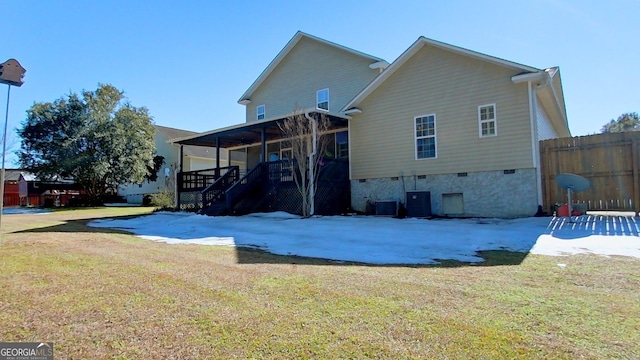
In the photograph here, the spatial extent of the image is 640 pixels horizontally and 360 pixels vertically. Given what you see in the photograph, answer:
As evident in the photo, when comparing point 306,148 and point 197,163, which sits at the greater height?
point 197,163

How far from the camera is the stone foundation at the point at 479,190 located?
36.5ft

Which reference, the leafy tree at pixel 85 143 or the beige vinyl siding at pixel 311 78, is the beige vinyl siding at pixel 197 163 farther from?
the beige vinyl siding at pixel 311 78

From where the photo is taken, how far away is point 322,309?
3.30m

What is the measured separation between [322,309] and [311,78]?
17.0 meters

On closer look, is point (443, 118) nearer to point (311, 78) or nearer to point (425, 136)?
point (425, 136)

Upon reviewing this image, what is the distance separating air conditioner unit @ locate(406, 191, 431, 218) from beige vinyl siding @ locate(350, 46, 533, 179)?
2.91 ft

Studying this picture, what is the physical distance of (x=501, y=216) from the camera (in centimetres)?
1154

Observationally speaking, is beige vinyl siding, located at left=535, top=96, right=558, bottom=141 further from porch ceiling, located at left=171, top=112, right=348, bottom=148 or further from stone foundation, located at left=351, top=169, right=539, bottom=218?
porch ceiling, located at left=171, top=112, right=348, bottom=148

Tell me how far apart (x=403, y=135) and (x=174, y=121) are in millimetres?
29991

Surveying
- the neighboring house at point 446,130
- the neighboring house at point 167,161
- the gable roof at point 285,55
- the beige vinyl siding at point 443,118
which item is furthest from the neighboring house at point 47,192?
the beige vinyl siding at point 443,118

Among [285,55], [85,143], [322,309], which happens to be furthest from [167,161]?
[322,309]

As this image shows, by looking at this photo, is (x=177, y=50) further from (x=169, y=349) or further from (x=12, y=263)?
(x=169, y=349)

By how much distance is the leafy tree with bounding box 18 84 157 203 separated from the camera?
25719 mm

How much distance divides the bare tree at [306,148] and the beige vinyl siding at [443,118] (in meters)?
2.04
